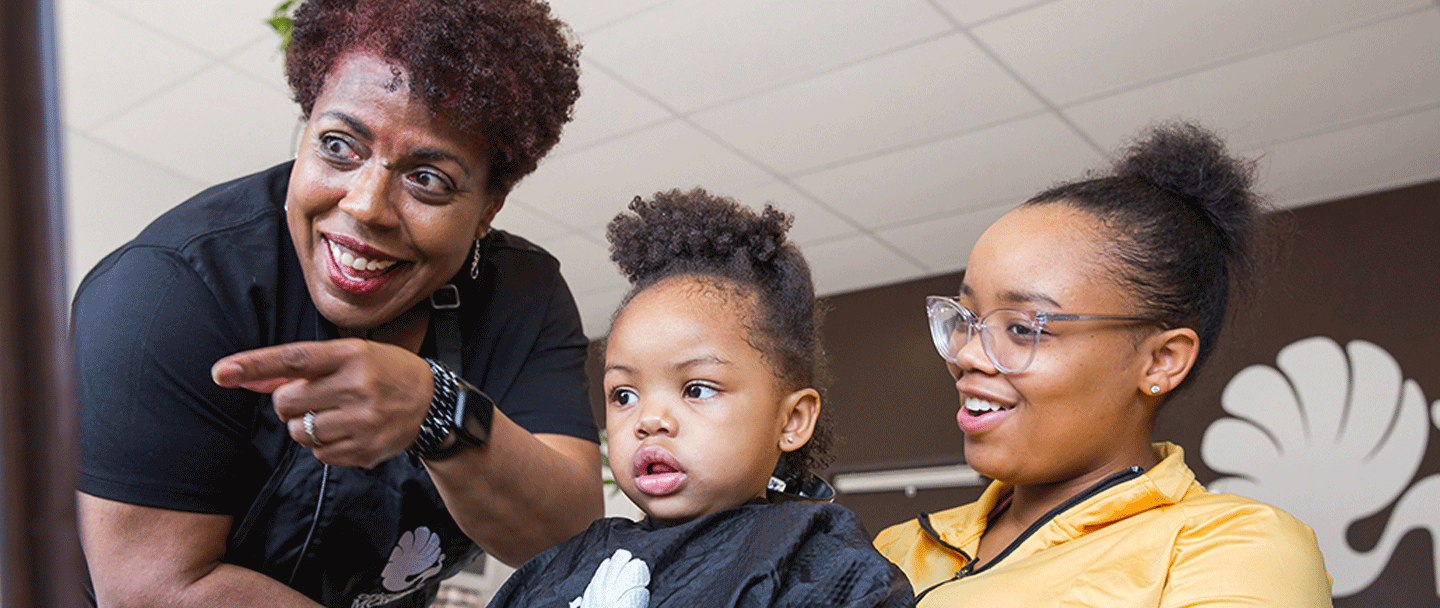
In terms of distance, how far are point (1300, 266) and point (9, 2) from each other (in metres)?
5.13

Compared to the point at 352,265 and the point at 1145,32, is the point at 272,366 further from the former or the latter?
the point at 1145,32

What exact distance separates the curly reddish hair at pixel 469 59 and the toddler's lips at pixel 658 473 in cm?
43

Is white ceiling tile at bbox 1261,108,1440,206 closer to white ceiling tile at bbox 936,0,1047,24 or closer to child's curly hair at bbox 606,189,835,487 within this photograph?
white ceiling tile at bbox 936,0,1047,24

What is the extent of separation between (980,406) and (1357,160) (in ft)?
12.2

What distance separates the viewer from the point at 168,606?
1244 millimetres

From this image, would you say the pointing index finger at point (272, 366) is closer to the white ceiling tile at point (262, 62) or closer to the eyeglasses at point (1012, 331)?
the eyeglasses at point (1012, 331)

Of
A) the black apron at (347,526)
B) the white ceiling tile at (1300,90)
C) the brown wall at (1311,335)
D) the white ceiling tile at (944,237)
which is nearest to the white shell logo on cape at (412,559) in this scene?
the black apron at (347,526)

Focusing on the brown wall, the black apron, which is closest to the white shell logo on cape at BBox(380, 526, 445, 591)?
the black apron

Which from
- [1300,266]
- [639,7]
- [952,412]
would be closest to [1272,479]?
[1300,266]

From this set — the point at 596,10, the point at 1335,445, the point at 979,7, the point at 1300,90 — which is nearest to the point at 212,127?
the point at 596,10

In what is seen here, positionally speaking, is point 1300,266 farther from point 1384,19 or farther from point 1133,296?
point 1133,296

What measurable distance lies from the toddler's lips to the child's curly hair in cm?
19

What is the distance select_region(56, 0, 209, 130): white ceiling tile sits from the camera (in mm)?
3480

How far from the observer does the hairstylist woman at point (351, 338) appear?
1229 mm
